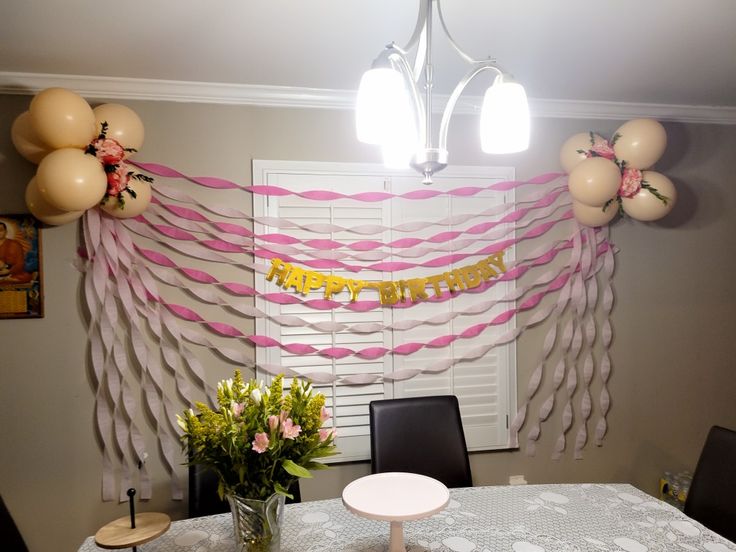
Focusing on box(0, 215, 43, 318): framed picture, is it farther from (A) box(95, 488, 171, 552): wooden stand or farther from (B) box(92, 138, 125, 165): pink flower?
(A) box(95, 488, 171, 552): wooden stand

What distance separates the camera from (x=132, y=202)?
210cm

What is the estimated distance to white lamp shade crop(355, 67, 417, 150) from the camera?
117 cm

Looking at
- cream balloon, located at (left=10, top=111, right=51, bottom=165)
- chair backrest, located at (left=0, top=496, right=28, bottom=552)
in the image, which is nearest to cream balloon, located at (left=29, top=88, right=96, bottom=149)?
cream balloon, located at (left=10, top=111, right=51, bottom=165)

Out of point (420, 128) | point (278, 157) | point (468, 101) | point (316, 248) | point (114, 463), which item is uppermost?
point (468, 101)

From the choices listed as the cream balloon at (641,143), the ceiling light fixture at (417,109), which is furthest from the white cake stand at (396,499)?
the cream balloon at (641,143)

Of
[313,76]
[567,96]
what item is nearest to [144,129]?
[313,76]

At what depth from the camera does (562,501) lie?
1.71 m

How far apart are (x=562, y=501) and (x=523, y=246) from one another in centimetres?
130

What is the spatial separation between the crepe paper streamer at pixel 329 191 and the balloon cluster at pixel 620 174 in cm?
24

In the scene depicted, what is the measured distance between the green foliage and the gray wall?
1.15m

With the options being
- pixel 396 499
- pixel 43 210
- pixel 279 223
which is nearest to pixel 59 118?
pixel 43 210

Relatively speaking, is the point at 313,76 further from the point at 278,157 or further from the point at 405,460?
the point at 405,460

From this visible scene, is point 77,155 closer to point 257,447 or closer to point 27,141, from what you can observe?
point 27,141

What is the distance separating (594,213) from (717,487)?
1.29 m
